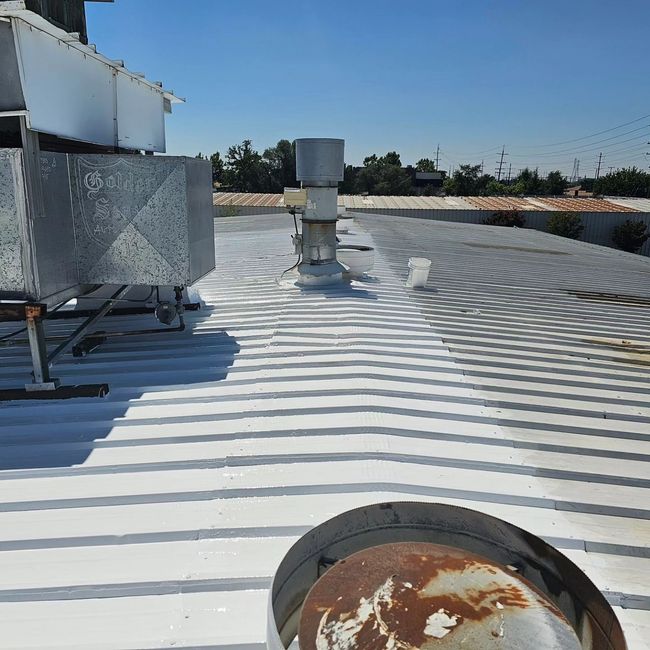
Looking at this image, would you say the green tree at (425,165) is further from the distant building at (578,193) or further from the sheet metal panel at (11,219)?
the sheet metal panel at (11,219)

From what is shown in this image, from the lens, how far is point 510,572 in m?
1.87

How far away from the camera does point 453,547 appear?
79.9 inches

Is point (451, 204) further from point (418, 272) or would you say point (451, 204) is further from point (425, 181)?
point (425, 181)

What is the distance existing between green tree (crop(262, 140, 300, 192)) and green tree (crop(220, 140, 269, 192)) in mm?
743

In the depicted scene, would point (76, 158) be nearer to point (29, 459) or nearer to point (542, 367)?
point (29, 459)

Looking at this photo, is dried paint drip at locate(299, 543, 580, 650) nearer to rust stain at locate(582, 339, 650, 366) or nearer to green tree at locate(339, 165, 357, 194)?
rust stain at locate(582, 339, 650, 366)

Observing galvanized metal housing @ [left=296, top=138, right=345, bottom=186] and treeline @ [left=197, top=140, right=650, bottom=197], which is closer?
galvanized metal housing @ [left=296, top=138, right=345, bottom=186]

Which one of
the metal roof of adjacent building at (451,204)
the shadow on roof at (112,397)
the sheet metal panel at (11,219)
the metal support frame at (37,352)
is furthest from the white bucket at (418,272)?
the metal roof of adjacent building at (451,204)

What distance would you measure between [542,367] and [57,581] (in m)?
4.28

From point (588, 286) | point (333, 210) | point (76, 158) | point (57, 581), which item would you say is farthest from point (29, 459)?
point (588, 286)

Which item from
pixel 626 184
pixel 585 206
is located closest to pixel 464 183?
pixel 626 184

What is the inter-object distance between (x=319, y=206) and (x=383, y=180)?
2758 inches

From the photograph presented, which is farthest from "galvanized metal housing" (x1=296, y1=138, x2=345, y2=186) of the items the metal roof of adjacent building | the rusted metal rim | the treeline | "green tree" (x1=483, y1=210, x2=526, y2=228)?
the treeline

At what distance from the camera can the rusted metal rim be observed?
5.92 feet
